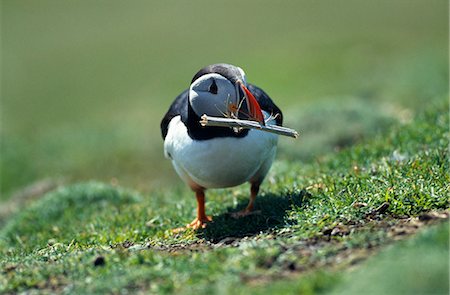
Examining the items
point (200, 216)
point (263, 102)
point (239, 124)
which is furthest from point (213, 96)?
point (200, 216)

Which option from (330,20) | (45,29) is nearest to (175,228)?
(330,20)

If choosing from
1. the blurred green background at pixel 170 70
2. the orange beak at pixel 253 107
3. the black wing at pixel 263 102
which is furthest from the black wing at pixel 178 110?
the blurred green background at pixel 170 70

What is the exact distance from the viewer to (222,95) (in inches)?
251

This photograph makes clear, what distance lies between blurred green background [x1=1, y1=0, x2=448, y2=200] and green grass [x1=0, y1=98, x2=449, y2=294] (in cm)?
155

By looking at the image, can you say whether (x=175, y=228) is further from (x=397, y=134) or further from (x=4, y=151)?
(x=4, y=151)

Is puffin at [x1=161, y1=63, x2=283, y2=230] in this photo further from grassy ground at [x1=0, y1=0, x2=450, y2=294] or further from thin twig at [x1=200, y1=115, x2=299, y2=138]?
grassy ground at [x1=0, y1=0, x2=450, y2=294]

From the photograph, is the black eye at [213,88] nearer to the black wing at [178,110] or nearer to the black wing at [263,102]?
the black wing at [178,110]

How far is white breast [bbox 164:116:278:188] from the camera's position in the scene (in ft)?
21.5

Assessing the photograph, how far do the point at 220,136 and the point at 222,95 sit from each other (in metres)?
0.39

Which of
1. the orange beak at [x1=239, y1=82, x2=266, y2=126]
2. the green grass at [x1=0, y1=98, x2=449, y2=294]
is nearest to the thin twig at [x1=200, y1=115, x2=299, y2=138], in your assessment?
the orange beak at [x1=239, y1=82, x2=266, y2=126]

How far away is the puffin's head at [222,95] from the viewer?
6.27m

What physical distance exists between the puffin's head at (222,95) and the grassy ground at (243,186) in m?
1.01

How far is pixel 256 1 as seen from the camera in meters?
34.4

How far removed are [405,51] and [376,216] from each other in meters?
16.3
